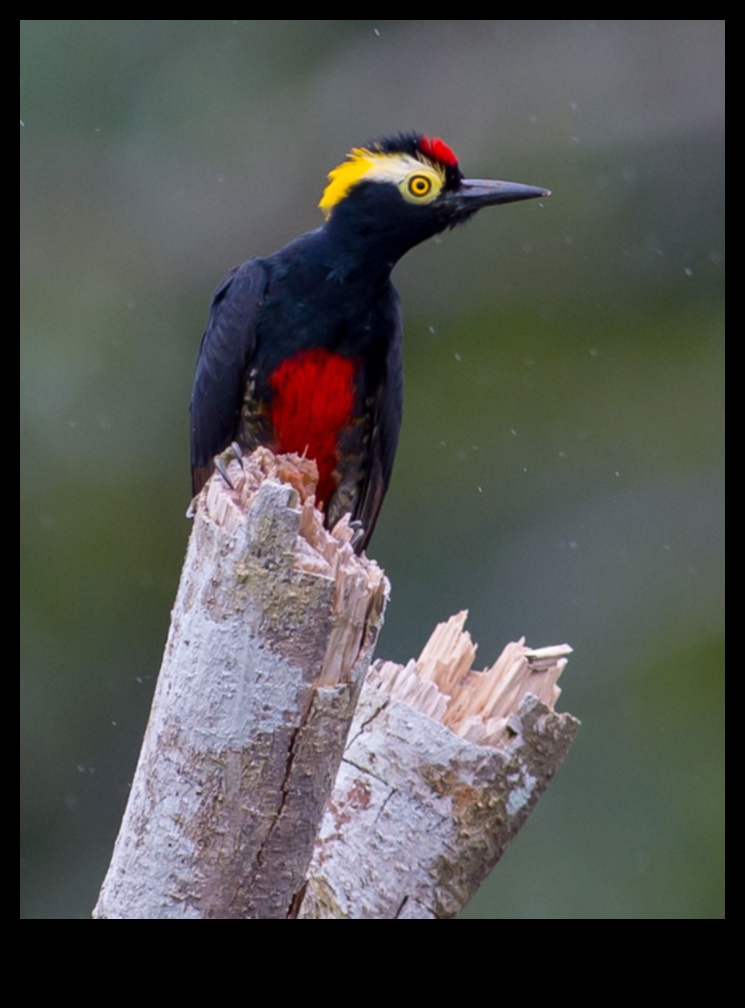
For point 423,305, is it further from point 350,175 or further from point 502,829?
point 502,829

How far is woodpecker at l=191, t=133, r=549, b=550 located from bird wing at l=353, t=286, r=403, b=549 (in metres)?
0.01

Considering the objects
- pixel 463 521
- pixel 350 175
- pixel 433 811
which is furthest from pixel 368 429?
pixel 463 521

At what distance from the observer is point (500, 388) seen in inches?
419

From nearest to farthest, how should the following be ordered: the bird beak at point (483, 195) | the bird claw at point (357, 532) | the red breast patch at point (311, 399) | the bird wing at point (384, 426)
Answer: the bird claw at point (357, 532) → the bird beak at point (483, 195) → the red breast patch at point (311, 399) → the bird wing at point (384, 426)

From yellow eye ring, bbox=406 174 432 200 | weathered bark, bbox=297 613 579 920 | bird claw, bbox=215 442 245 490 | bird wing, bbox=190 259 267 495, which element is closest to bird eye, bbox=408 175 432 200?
yellow eye ring, bbox=406 174 432 200

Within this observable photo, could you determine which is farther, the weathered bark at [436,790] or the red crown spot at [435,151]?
the red crown spot at [435,151]

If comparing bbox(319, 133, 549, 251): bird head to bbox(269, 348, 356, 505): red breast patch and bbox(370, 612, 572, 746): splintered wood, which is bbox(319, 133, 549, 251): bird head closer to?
bbox(269, 348, 356, 505): red breast patch

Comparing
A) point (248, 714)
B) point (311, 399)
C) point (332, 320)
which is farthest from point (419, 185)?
point (248, 714)

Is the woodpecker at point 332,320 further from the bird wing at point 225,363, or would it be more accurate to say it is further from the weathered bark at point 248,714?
the weathered bark at point 248,714

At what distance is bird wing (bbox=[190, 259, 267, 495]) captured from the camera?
5.18 metres

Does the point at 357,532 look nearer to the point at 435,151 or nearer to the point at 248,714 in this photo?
the point at 435,151

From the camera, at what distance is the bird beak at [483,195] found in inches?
198

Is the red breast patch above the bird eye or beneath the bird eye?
beneath

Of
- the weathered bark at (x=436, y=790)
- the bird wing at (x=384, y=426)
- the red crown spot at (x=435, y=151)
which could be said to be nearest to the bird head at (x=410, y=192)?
the red crown spot at (x=435, y=151)
